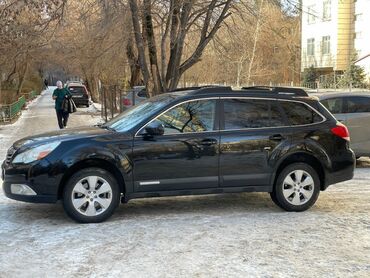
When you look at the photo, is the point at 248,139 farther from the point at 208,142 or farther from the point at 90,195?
the point at 90,195

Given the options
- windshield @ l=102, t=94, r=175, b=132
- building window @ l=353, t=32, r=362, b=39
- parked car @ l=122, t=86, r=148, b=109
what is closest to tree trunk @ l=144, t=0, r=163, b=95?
parked car @ l=122, t=86, r=148, b=109

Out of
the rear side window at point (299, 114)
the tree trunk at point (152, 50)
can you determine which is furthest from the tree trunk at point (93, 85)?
the rear side window at point (299, 114)

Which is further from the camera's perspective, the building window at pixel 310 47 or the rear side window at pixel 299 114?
the building window at pixel 310 47

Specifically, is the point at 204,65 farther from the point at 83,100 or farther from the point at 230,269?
the point at 230,269

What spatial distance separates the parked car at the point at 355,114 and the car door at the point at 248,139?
417 centimetres

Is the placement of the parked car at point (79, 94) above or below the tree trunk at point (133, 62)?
below

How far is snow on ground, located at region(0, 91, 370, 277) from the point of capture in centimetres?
489

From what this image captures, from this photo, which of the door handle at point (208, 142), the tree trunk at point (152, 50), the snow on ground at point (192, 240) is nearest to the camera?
the snow on ground at point (192, 240)

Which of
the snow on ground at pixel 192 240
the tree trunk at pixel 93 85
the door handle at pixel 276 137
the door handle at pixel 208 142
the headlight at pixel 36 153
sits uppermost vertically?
the tree trunk at pixel 93 85

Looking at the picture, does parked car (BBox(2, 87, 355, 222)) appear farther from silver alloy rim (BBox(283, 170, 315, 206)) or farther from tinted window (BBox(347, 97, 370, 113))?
tinted window (BBox(347, 97, 370, 113))

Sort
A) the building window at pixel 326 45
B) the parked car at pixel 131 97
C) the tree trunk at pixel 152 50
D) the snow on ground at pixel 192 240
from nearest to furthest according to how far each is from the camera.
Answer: the snow on ground at pixel 192 240 < the tree trunk at pixel 152 50 < the parked car at pixel 131 97 < the building window at pixel 326 45

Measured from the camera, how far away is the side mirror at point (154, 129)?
657 cm

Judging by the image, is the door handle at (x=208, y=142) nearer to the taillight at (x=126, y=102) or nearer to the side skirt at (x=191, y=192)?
the side skirt at (x=191, y=192)

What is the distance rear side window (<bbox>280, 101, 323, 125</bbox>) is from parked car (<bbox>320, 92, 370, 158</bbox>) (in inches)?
150
